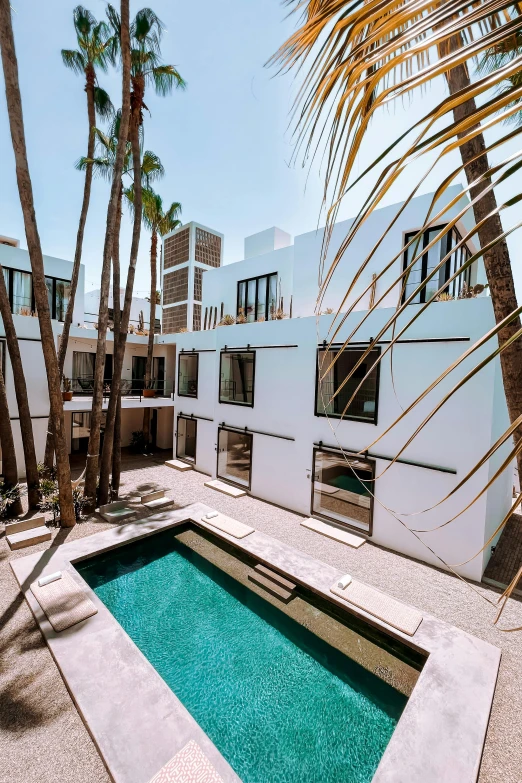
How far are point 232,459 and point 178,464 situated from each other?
2.55 metres

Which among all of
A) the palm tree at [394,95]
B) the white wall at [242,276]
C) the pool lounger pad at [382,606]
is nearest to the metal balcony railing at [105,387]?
the white wall at [242,276]

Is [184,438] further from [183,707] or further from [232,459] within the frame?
[183,707]

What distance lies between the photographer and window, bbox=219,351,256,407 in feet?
45.5

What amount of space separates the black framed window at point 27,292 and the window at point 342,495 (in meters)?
12.6

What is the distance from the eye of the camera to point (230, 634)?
6984 mm

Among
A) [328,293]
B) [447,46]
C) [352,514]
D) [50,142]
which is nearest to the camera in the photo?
[447,46]

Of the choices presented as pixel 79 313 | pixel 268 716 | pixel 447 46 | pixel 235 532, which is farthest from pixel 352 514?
pixel 79 313

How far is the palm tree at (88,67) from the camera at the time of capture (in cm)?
1217

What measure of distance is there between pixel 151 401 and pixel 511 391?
16048 millimetres

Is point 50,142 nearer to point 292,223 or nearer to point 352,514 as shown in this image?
point 292,223

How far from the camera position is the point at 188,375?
17250 mm

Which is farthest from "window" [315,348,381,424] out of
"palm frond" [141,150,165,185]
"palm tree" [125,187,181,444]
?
"palm frond" [141,150,165,185]

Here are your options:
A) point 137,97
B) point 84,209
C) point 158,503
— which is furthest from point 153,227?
point 158,503

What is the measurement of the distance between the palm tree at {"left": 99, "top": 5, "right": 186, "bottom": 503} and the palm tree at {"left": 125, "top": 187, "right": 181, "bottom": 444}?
17.2 ft
